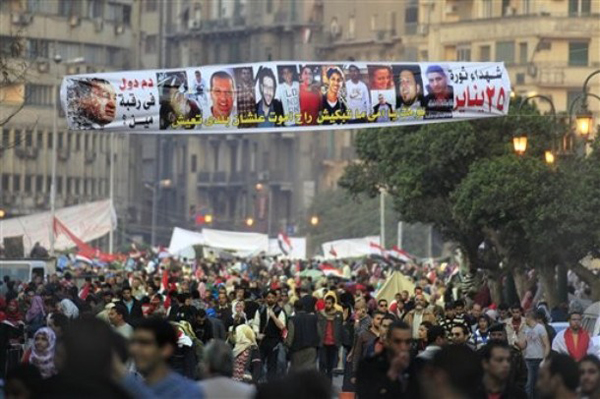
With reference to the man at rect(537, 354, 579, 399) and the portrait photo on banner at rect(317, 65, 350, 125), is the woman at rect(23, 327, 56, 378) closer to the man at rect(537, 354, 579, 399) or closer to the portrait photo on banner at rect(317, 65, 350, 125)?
the man at rect(537, 354, 579, 399)

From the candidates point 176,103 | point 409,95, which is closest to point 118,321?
point 176,103

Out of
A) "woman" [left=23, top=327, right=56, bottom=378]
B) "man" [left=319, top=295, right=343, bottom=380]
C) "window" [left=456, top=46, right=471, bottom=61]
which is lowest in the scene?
"man" [left=319, top=295, right=343, bottom=380]

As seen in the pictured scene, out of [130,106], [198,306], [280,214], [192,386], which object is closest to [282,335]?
[198,306]

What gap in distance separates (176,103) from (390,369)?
57.5 feet

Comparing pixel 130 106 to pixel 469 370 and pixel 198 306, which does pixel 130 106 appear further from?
pixel 469 370

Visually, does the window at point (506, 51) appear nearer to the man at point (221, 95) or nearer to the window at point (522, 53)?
the window at point (522, 53)

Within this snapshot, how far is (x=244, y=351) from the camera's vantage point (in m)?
30.2

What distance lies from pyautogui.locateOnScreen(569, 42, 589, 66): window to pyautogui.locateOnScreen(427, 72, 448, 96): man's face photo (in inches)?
2909

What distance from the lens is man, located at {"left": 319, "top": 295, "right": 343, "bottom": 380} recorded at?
109ft

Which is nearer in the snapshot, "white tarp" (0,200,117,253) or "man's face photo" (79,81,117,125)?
"man's face photo" (79,81,117,125)

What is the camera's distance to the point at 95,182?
134m

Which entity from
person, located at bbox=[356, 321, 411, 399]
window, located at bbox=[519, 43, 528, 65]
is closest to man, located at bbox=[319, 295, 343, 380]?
person, located at bbox=[356, 321, 411, 399]

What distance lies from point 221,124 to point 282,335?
2.85 meters

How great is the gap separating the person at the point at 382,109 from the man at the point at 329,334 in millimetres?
2359
